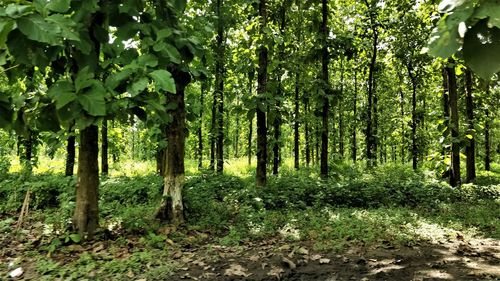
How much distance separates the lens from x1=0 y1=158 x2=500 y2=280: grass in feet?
19.2

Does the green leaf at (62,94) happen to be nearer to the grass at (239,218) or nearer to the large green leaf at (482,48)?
the grass at (239,218)

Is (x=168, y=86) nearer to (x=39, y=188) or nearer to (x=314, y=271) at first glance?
(x=314, y=271)

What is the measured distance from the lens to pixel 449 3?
3.91 feet

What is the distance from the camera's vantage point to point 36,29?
211 centimetres

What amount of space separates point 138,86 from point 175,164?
413 centimetres

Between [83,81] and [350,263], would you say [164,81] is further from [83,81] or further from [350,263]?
[350,263]

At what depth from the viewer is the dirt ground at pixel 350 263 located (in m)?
5.06

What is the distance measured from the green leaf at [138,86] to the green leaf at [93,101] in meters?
0.33

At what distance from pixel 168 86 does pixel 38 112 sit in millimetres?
2133

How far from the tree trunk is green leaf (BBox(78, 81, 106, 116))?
291cm

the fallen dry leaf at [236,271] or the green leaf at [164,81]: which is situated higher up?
the green leaf at [164,81]

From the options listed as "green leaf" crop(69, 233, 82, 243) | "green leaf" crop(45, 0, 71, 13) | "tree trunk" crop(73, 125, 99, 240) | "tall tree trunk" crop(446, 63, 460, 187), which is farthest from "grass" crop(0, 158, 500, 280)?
"green leaf" crop(45, 0, 71, 13)

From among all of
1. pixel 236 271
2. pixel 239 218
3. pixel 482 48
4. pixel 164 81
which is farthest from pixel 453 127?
pixel 482 48

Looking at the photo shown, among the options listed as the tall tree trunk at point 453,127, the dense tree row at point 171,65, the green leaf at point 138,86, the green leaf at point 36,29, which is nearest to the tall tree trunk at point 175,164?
the dense tree row at point 171,65
